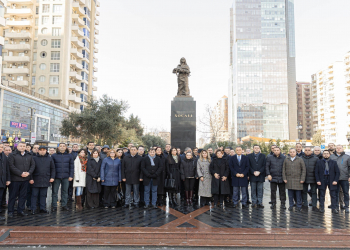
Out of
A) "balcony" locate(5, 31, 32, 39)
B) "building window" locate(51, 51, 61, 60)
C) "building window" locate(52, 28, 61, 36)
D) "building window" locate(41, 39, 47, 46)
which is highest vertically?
"building window" locate(52, 28, 61, 36)

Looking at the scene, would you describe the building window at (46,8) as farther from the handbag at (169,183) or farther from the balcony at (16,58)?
the handbag at (169,183)

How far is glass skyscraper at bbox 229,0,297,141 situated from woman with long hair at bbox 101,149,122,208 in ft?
281

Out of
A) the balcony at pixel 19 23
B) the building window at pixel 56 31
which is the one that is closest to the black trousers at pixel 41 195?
the building window at pixel 56 31

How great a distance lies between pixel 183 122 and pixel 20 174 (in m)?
9.57

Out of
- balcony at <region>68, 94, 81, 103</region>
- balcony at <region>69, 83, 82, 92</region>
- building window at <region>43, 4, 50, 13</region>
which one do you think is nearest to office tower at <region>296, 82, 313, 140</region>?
balcony at <region>69, 83, 82, 92</region>

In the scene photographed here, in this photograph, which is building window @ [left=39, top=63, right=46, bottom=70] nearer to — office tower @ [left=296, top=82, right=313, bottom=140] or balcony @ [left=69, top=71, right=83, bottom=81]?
balcony @ [left=69, top=71, right=83, bottom=81]

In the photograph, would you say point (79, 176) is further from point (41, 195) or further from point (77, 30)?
point (77, 30)

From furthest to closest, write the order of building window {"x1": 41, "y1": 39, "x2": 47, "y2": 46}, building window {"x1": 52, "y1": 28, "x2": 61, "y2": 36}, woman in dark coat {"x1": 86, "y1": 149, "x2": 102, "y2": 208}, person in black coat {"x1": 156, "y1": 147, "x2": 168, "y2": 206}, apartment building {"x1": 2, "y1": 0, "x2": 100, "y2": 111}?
building window {"x1": 52, "y1": 28, "x2": 61, "y2": 36}
building window {"x1": 41, "y1": 39, "x2": 47, "y2": 46}
apartment building {"x1": 2, "y1": 0, "x2": 100, "y2": 111}
person in black coat {"x1": 156, "y1": 147, "x2": 168, "y2": 206}
woman in dark coat {"x1": 86, "y1": 149, "x2": 102, "y2": 208}

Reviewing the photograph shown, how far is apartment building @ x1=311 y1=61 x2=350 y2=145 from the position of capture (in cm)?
8800

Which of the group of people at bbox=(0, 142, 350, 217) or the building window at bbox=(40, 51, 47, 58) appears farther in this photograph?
the building window at bbox=(40, 51, 47, 58)

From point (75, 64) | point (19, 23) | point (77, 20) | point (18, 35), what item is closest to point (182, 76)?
point (75, 64)

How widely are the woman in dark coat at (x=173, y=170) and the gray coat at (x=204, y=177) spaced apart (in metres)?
0.76

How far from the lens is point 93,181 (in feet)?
29.0

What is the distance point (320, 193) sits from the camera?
8.87m
